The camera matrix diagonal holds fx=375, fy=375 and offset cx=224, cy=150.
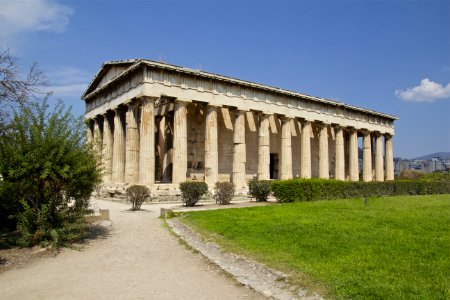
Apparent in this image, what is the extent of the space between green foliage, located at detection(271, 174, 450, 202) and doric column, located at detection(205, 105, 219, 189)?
6697 mm

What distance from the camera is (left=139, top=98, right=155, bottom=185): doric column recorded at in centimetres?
2442

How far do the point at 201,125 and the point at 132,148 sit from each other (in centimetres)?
795

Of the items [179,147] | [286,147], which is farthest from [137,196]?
[286,147]

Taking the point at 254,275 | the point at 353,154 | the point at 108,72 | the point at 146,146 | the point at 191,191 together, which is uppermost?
the point at 108,72

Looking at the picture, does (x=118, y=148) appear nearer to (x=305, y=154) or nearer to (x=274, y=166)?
(x=274, y=166)

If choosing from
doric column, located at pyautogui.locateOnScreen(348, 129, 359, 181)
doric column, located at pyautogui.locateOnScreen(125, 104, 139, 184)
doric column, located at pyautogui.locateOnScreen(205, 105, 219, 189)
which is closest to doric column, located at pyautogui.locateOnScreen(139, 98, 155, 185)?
doric column, located at pyautogui.locateOnScreen(125, 104, 139, 184)

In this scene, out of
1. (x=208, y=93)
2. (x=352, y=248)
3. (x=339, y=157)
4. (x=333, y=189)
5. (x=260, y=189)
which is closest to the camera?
(x=352, y=248)

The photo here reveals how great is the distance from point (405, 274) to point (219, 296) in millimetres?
3124

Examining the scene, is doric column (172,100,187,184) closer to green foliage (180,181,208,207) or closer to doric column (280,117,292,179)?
green foliage (180,181,208,207)

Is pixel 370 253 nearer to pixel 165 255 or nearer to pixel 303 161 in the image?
pixel 165 255

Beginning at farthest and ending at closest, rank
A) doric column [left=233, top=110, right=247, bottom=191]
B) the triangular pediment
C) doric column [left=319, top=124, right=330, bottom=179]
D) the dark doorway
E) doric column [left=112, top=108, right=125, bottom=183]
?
the dark doorway
doric column [left=319, top=124, right=330, bottom=179]
doric column [left=112, top=108, right=125, bottom=183]
doric column [left=233, top=110, right=247, bottom=191]
the triangular pediment

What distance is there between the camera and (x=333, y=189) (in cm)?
2148

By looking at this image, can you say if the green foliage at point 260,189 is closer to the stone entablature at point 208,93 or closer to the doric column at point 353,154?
the stone entablature at point 208,93

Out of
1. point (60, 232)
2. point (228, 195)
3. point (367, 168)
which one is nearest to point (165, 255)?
point (60, 232)
